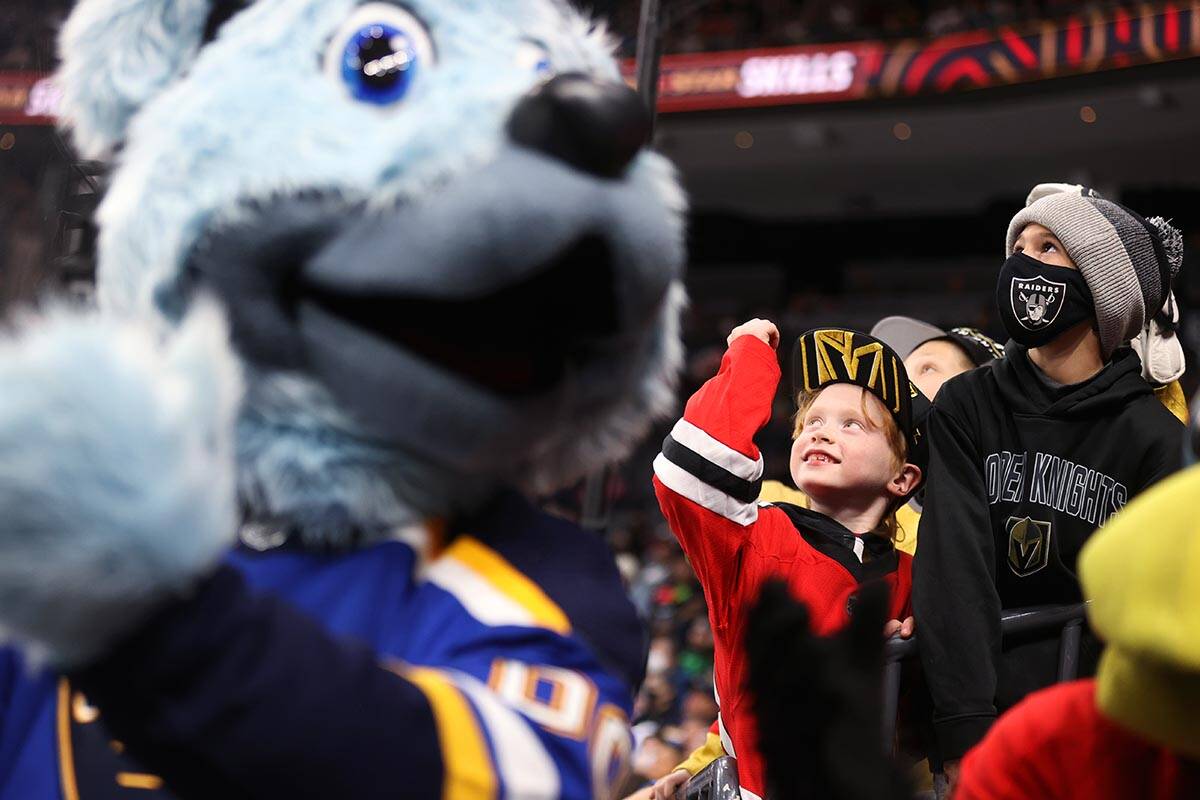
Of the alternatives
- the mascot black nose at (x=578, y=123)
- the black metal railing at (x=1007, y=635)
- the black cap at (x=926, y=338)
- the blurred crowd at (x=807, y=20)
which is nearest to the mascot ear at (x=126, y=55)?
the mascot black nose at (x=578, y=123)

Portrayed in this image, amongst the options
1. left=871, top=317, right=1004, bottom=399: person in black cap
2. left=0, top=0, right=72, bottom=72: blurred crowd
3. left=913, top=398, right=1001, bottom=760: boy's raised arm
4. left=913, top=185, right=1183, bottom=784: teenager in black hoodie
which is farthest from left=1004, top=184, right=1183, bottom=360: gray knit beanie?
left=0, top=0, right=72, bottom=72: blurred crowd

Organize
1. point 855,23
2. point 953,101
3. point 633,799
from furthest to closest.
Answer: point 855,23 < point 953,101 < point 633,799

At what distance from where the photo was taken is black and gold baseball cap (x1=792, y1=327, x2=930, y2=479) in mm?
2273

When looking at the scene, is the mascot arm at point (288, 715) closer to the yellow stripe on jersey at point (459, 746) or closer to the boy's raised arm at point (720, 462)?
the yellow stripe on jersey at point (459, 746)

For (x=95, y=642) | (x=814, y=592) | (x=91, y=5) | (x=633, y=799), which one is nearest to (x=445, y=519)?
(x=95, y=642)

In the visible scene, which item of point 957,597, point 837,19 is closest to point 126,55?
point 957,597

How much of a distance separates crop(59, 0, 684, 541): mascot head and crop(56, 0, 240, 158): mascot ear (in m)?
0.04

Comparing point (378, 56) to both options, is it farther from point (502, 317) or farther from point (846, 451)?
point (846, 451)

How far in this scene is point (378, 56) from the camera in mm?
1068

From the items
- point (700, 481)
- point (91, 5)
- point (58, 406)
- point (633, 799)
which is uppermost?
point (91, 5)

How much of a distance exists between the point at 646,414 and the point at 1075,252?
1144 millimetres

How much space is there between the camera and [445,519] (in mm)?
1133

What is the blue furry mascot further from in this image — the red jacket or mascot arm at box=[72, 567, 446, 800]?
the red jacket

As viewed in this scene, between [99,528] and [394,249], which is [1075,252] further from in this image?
[99,528]
